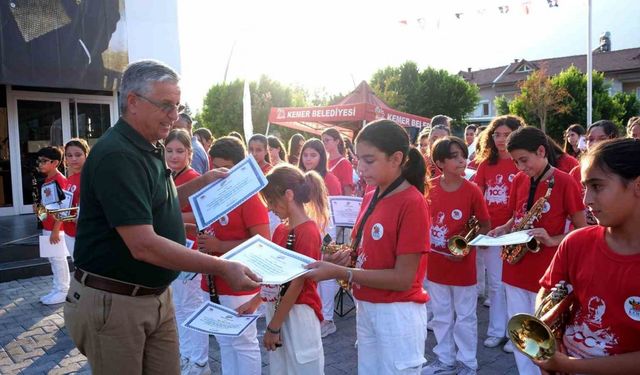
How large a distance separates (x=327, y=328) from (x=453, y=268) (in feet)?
5.99

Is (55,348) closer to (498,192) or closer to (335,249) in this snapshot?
(335,249)

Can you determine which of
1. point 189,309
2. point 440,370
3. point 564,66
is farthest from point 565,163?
point 564,66

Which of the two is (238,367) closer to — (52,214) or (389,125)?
(389,125)

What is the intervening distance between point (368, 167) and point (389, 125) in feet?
0.85

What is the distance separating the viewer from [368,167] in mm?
2717

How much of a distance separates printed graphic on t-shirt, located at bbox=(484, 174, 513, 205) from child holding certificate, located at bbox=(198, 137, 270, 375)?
2.63 metres

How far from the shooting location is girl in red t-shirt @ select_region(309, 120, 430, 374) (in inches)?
101

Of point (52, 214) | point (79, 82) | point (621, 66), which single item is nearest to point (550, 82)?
point (621, 66)

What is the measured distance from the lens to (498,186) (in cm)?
513

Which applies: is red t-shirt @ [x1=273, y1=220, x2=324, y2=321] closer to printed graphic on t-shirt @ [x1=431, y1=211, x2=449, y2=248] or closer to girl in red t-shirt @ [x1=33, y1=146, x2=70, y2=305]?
printed graphic on t-shirt @ [x1=431, y1=211, x2=449, y2=248]

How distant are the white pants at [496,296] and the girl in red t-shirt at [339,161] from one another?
202 centimetres

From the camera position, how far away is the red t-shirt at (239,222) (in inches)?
143

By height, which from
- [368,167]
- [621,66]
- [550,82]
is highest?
[621,66]

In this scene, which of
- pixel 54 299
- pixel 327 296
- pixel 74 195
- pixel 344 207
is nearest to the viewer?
pixel 344 207
